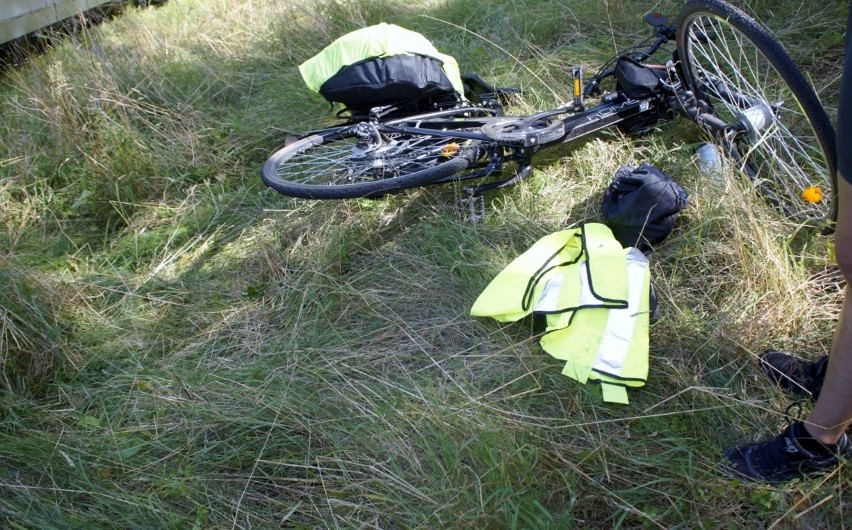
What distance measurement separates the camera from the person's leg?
154 cm

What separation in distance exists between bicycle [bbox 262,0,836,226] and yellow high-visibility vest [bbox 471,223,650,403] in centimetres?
50

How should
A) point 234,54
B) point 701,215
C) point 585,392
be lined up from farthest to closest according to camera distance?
1. point 234,54
2. point 701,215
3. point 585,392

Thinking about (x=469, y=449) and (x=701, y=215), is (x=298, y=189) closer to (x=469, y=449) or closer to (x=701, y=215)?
(x=469, y=449)

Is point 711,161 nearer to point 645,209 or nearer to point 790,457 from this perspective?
point 645,209

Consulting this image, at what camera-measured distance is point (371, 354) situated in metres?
2.43

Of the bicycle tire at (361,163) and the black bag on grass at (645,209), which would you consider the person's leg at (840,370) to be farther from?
the bicycle tire at (361,163)

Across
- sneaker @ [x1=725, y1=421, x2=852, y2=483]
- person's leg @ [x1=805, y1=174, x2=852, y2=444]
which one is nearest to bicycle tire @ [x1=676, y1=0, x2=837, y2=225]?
person's leg @ [x1=805, y1=174, x2=852, y2=444]

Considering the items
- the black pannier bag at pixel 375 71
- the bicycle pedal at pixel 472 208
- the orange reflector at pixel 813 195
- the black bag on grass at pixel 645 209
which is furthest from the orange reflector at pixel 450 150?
the orange reflector at pixel 813 195

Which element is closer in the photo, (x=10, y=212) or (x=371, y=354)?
(x=371, y=354)

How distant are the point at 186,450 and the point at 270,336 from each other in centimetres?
58

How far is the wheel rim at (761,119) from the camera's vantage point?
2572 mm

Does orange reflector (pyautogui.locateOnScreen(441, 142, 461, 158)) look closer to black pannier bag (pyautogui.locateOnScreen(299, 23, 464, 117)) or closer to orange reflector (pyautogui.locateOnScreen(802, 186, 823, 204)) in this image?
black pannier bag (pyautogui.locateOnScreen(299, 23, 464, 117))

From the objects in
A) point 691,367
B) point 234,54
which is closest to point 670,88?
point 691,367

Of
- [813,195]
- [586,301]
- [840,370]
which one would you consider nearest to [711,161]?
[813,195]
